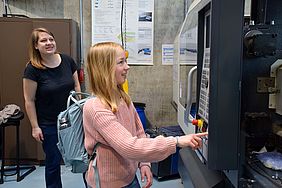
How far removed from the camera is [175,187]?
2.95 meters

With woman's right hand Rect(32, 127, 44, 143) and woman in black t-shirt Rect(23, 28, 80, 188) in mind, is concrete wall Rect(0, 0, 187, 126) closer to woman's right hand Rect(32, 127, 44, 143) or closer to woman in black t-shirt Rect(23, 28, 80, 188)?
woman in black t-shirt Rect(23, 28, 80, 188)

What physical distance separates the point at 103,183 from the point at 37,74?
1.32m

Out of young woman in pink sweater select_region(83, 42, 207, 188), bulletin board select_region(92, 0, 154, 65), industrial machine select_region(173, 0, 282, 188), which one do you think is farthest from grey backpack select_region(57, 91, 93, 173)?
bulletin board select_region(92, 0, 154, 65)

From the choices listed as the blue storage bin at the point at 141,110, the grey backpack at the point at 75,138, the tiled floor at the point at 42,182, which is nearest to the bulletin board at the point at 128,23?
the blue storage bin at the point at 141,110

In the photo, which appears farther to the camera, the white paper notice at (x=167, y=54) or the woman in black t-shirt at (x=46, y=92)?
the white paper notice at (x=167, y=54)

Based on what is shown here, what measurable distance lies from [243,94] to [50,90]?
1689mm

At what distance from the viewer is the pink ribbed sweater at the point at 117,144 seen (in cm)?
119

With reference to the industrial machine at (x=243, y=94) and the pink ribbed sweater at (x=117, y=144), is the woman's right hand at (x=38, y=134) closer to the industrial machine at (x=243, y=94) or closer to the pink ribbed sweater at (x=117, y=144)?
the pink ribbed sweater at (x=117, y=144)

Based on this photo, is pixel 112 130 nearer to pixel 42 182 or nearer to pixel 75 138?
pixel 75 138

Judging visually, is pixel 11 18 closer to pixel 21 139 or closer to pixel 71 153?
pixel 21 139

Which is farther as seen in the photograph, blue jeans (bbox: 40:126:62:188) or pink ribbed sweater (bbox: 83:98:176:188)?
blue jeans (bbox: 40:126:62:188)

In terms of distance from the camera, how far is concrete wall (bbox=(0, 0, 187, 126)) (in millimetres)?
3787

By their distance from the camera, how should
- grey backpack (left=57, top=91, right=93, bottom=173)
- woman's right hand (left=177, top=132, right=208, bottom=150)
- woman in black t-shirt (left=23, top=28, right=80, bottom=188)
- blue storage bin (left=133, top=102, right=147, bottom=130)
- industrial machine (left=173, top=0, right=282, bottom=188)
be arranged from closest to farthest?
industrial machine (left=173, top=0, right=282, bottom=188)
woman's right hand (left=177, top=132, right=208, bottom=150)
grey backpack (left=57, top=91, right=93, bottom=173)
woman in black t-shirt (left=23, top=28, right=80, bottom=188)
blue storage bin (left=133, top=102, right=147, bottom=130)

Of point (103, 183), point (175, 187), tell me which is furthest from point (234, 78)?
point (175, 187)
